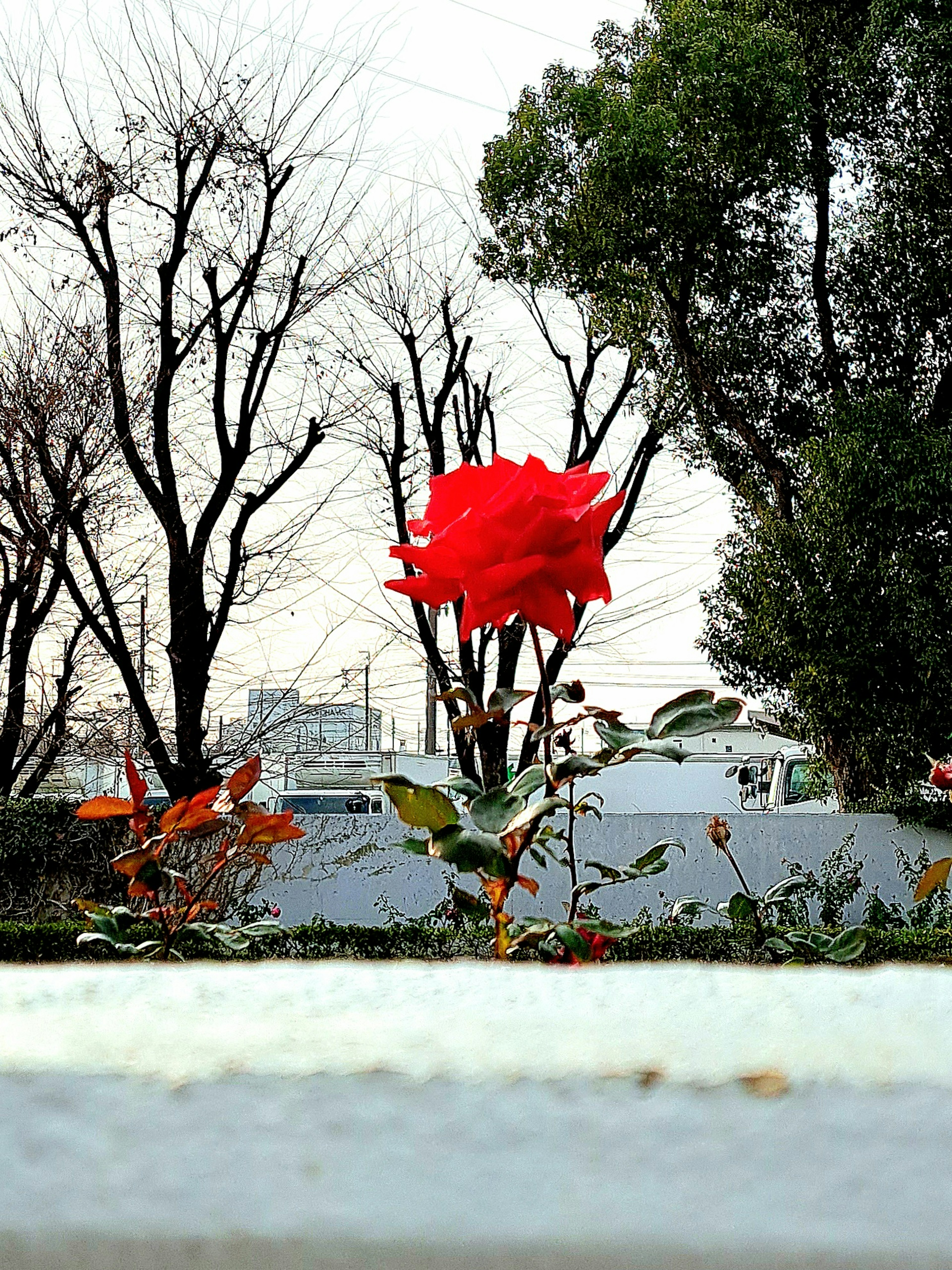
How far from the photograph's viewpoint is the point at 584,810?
226 centimetres

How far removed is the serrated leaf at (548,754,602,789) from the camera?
2014 mm

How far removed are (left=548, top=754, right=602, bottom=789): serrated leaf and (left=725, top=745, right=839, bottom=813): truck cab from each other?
11390mm

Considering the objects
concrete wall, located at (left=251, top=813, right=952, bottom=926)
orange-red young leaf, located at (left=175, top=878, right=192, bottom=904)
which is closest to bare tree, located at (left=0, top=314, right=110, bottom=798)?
concrete wall, located at (left=251, top=813, right=952, bottom=926)

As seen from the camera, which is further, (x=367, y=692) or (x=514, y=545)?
(x=367, y=692)

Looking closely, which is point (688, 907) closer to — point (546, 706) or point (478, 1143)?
point (546, 706)

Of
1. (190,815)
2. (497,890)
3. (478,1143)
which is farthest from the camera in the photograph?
(190,815)

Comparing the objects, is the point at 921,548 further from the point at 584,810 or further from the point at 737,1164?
the point at 737,1164

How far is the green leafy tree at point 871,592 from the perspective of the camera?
35.2ft

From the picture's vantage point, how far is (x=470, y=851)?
1.85m

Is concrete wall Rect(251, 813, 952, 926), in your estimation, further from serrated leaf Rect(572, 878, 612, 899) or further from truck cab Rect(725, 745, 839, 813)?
serrated leaf Rect(572, 878, 612, 899)

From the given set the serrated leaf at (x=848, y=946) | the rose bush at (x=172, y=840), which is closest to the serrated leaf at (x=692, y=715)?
the serrated leaf at (x=848, y=946)

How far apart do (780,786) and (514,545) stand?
664 inches

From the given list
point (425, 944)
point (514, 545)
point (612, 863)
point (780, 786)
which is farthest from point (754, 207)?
point (514, 545)

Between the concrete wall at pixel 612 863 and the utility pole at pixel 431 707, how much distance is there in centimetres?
264
